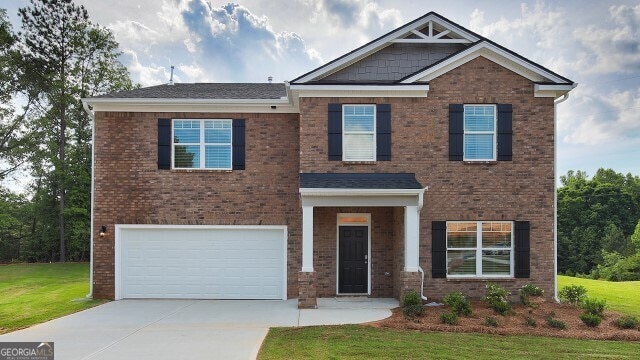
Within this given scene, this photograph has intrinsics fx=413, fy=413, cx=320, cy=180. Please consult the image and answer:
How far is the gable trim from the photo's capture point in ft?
38.0

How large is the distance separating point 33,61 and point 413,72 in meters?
22.2

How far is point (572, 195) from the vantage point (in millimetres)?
42812

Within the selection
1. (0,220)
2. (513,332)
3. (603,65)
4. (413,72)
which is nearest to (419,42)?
(413,72)

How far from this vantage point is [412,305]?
31.1 ft

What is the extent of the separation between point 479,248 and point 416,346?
16.0 feet

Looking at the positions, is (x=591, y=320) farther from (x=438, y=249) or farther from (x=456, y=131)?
(x=456, y=131)

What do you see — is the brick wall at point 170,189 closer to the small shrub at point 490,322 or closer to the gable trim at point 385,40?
the gable trim at point 385,40

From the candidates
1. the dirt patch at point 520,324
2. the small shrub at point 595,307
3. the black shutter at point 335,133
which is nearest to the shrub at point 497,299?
the dirt patch at point 520,324

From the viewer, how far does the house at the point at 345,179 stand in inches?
436

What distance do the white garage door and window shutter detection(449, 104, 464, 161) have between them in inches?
207

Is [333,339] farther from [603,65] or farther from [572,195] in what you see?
[572,195]

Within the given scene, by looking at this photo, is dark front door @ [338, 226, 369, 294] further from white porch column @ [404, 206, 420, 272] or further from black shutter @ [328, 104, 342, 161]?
black shutter @ [328, 104, 342, 161]

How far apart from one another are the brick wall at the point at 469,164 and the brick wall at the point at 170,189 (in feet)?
4.79

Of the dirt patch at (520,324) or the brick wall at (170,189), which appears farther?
the brick wall at (170,189)
